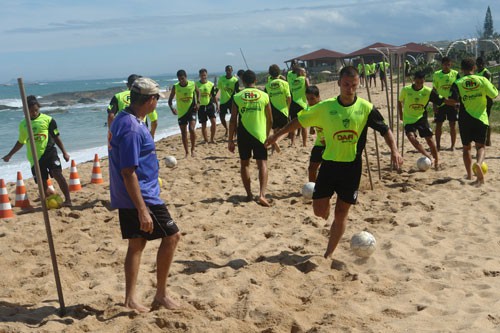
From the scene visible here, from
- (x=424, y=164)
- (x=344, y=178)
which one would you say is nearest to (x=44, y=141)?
(x=344, y=178)

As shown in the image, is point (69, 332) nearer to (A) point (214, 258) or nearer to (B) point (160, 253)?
(B) point (160, 253)

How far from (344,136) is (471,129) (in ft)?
14.2

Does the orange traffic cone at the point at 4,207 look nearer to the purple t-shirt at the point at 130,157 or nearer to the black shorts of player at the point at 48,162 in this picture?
the black shorts of player at the point at 48,162

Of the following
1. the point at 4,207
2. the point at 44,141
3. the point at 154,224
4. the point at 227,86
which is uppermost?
the point at 227,86

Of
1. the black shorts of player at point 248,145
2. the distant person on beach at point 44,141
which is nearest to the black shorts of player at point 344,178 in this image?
the black shorts of player at point 248,145

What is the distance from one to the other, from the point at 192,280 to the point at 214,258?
28.9 inches

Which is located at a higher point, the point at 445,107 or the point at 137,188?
the point at 137,188

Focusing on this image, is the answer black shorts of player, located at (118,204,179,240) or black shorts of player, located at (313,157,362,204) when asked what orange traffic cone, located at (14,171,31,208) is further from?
black shorts of player, located at (313,157,362,204)

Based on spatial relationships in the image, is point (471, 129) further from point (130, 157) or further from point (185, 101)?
point (130, 157)

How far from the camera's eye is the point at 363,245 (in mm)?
5742

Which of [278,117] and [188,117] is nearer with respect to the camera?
[278,117]

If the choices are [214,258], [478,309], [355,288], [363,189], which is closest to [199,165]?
[363,189]

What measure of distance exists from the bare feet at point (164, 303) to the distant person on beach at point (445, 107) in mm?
8600

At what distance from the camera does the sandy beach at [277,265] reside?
4379 mm
